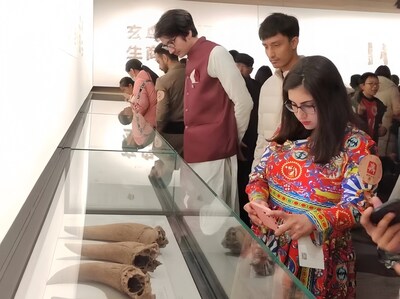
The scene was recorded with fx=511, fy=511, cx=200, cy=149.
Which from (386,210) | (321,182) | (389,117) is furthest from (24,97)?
(389,117)

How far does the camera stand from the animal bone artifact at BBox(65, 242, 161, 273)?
116cm

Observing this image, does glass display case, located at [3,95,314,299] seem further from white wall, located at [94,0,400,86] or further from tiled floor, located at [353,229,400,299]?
white wall, located at [94,0,400,86]

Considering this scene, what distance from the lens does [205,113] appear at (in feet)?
7.63

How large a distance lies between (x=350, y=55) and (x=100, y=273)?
695cm

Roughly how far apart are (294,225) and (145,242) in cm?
37

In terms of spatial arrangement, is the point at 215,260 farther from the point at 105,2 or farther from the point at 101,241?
the point at 105,2

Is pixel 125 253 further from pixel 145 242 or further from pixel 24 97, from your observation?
pixel 24 97

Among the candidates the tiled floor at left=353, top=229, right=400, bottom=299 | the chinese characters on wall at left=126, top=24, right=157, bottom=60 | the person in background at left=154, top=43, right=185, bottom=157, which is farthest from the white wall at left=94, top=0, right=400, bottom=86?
the tiled floor at left=353, top=229, right=400, bottom=299

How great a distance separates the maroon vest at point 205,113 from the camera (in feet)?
7.49

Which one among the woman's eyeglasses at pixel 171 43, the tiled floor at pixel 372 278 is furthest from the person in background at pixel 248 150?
the woman's eyeglasses at pixel 171 43

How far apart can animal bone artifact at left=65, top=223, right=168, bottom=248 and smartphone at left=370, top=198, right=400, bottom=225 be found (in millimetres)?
553

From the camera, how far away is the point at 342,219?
48.2 inches

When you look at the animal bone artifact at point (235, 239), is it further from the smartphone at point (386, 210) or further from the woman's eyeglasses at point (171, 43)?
the woman's eyeglasses at point (171, 43)

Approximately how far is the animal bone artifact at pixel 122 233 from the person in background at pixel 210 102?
0.99 m
